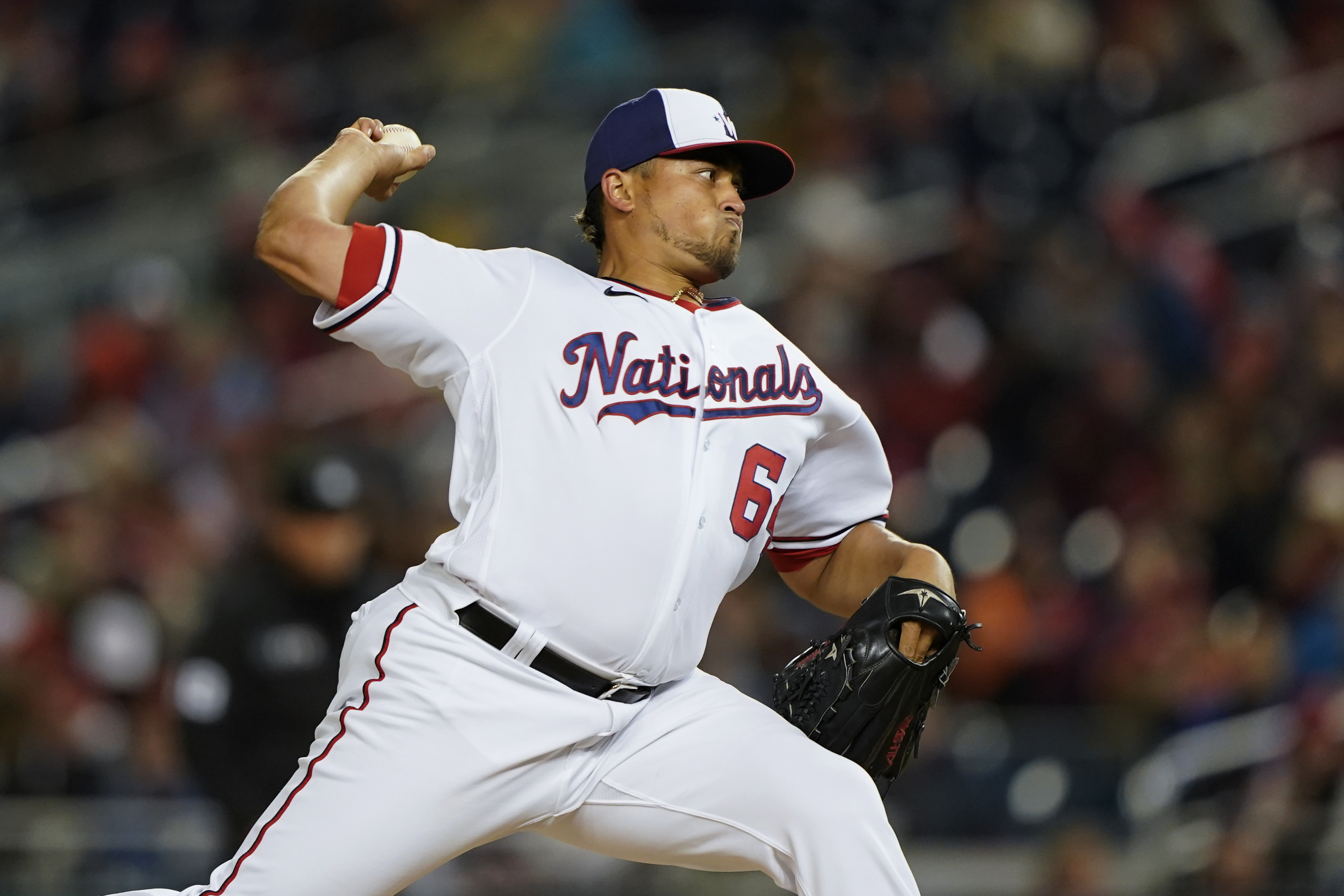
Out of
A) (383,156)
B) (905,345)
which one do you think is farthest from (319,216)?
(905,345)

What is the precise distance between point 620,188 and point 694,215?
17 centimetres

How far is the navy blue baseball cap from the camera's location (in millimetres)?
3143

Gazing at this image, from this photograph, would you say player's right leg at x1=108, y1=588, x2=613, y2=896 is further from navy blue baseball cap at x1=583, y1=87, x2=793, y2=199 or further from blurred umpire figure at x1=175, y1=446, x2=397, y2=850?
blurred umpire figure at x1=175, y1=446, x2=397, y2=850

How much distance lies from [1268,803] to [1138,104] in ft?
12.5

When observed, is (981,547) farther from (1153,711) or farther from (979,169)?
(979,169)

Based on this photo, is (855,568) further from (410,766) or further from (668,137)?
(410,766)

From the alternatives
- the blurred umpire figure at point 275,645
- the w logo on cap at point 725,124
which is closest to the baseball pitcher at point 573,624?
the w logo on cap at point 725,124

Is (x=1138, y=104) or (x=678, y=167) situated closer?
(x=678, y=167)

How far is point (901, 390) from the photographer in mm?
7023

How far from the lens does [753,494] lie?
3016 millimetres

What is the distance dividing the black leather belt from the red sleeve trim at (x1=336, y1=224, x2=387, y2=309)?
59 cm

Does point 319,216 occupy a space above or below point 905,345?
above

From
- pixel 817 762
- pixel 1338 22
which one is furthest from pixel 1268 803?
pixel 1338 22

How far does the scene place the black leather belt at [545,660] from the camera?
2.82 metres
